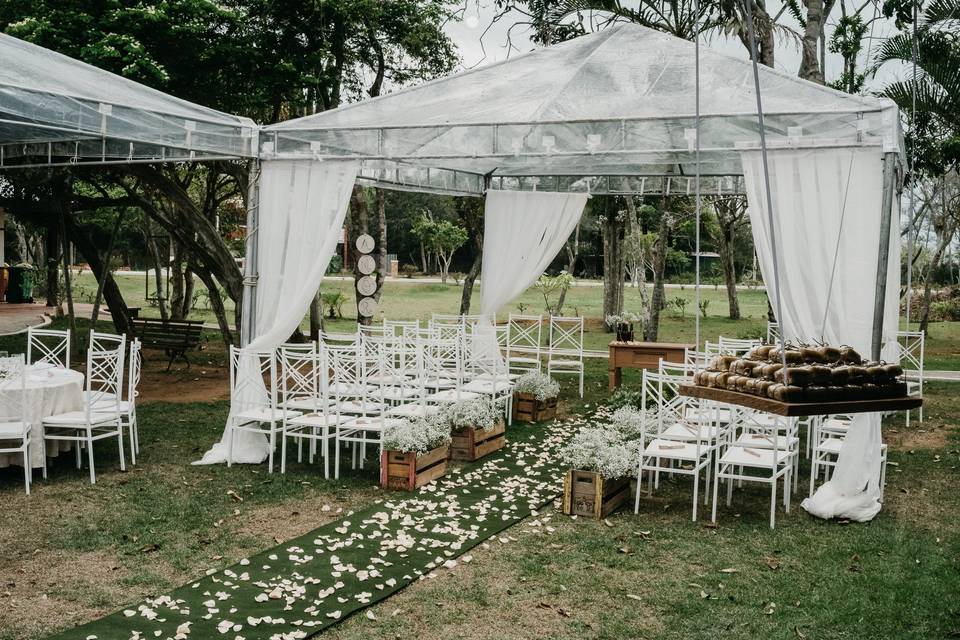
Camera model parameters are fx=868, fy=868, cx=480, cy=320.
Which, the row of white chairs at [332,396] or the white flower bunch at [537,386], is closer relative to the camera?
the row of white chairs at [332,396]

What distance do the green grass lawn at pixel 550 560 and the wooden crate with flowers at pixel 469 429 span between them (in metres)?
0.87

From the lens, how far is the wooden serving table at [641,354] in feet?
34.6

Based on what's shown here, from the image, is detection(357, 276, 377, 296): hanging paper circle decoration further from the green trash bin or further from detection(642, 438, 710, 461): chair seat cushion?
the green trash bin

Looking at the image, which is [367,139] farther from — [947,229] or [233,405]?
[947,229]

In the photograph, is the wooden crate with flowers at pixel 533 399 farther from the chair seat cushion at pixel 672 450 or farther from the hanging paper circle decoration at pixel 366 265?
the hanging paper circle decoration at pixel 366 265

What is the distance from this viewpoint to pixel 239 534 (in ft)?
18.0

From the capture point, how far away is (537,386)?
945cm

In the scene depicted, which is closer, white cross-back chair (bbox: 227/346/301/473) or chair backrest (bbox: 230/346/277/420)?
white cross-back chair (bbox: 227/346/301/473)

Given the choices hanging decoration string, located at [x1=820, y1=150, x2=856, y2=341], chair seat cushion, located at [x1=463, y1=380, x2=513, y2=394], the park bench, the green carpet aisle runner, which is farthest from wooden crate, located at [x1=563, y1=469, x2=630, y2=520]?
the park bench

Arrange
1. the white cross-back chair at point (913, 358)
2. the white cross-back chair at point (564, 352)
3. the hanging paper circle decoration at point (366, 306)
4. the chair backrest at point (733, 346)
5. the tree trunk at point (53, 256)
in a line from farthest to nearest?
the tree trunk at point (53, 256) → the hanging paper circle decoration at point (366, 306) → the white cross-back chair at point (564, 352) → the white cross-back chair at point (913, 358) → the chair backrest at point (733, 346)

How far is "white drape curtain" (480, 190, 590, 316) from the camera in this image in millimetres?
10594

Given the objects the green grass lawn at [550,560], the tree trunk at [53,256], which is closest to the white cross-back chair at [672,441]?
the green grass lawn at [550,560]

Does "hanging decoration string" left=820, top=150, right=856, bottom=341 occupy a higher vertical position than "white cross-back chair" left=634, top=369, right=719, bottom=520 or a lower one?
higher

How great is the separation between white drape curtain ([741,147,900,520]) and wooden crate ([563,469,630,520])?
1401mm
